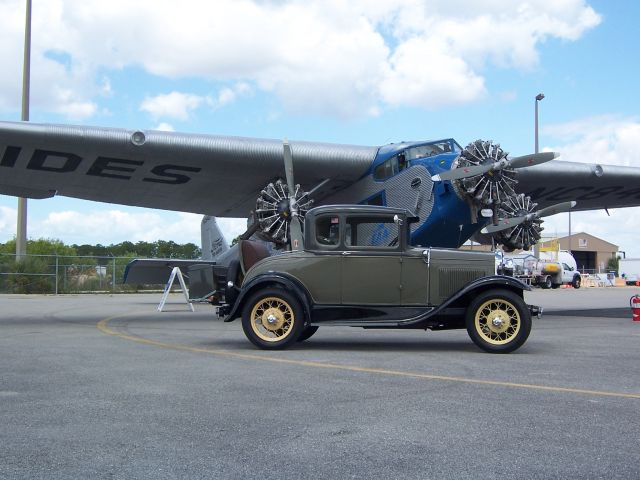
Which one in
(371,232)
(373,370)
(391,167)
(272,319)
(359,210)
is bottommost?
(373,370)

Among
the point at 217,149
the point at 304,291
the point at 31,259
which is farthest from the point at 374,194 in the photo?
the point at 31,259

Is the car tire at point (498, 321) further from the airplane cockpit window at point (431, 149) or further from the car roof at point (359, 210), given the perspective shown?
the airplane cockpit window at point (431, 149)

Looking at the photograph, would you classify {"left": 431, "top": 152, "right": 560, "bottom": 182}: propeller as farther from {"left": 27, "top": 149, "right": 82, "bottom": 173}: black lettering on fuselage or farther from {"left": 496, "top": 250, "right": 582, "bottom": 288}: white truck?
{"left": 496, "top": 250, "right": 582, "bottom": 288}: white truck

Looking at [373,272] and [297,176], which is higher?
[297,176]

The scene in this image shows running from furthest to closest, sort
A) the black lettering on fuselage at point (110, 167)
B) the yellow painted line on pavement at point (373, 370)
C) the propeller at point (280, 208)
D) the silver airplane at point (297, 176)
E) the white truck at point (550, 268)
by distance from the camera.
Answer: the white truck at point (550, 268)
the black lettering on fuselage at point (110, 167)
the propeller at point (280, 208)
the silver airplane at point (297, 176)
the yellow painted line on pavement at point (373, 370)

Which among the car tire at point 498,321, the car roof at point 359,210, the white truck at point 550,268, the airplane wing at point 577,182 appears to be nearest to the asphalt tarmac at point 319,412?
the car tire at point 498,321

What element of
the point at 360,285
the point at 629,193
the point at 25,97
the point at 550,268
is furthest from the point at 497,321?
the point at 550,268

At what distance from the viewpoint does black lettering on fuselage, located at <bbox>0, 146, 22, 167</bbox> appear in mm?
14727

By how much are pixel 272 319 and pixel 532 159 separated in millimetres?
6486

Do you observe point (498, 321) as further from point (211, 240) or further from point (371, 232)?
point (211, 240)

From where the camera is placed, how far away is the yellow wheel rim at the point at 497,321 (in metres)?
8.30

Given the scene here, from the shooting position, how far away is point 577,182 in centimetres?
1916

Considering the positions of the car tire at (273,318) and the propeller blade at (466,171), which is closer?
the car tire at (273,318)

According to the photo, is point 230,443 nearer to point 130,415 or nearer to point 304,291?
point 130,415
